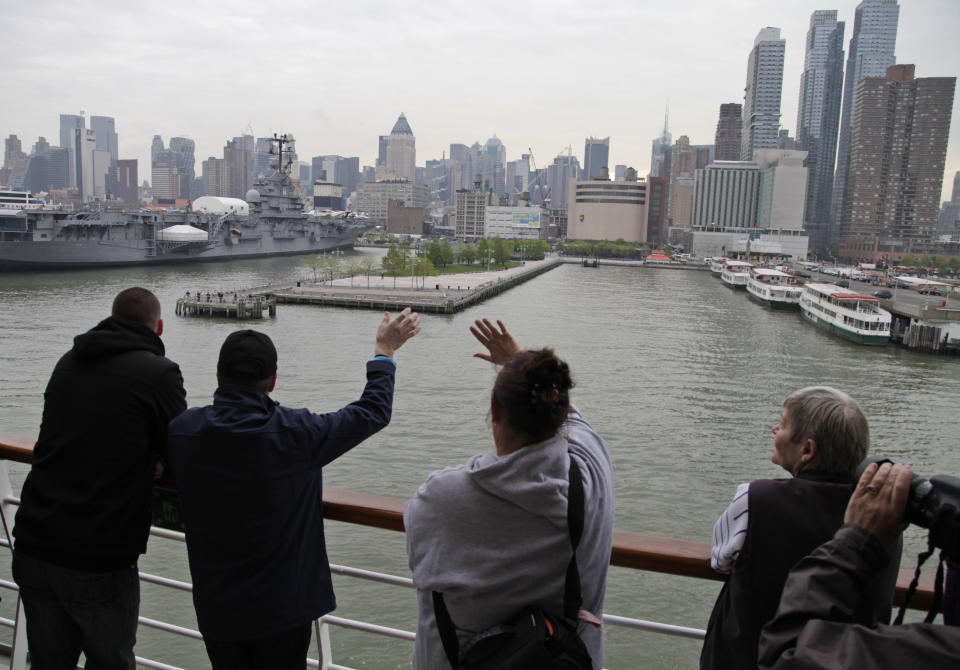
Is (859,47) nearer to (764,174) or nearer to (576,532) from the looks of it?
(764,174)

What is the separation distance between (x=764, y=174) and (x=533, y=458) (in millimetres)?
120048

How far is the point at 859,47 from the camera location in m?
168

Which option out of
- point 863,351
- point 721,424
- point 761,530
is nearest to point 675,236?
point 863,351

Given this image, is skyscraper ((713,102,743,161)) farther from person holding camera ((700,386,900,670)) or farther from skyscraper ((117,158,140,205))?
person holding camera ((700,386,900,670))

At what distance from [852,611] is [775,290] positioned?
40093 mm

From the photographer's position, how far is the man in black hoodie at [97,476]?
1.76m

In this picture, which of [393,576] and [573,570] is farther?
[393,576]

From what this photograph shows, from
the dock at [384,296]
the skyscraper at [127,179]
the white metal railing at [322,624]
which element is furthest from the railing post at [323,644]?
the skyscraper at [127,179]

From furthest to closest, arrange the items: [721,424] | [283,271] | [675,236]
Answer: [675,236] → [283,271] → [721,424]

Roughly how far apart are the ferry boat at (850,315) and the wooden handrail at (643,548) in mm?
27198

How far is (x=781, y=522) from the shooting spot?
4.24 feet

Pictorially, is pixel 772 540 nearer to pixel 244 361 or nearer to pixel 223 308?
pixel 244 361

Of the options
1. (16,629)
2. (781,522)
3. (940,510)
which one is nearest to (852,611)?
(940,510)

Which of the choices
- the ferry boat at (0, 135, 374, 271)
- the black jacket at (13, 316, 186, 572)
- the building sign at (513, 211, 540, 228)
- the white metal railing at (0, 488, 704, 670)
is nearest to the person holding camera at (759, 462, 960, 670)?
the white metal railing at (0, 488, 704, 670)
